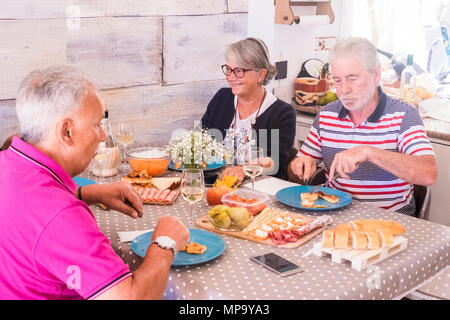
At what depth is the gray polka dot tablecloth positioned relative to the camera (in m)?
1.49

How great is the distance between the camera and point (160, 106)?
3256mm

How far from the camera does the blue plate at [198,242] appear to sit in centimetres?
162

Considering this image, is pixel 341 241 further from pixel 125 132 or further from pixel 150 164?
pixel 125 132

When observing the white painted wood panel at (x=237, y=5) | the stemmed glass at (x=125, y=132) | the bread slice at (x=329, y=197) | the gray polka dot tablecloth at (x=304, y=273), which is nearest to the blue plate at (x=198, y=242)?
the gray polka dot tablecloth at (x=304, y=273)

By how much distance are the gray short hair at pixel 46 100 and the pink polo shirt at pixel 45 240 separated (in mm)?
49

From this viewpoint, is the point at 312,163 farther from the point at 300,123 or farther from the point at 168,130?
the point at 300,123

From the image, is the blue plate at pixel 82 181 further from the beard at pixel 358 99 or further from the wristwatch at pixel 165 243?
the beard at pixel 358 99

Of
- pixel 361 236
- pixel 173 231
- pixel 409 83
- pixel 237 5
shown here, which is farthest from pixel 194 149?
pixel 409 83

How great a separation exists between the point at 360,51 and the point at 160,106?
4.17ft

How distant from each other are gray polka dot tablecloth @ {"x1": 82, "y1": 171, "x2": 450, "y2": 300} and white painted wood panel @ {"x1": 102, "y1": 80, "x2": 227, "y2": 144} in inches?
47.2

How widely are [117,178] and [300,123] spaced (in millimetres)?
1803
